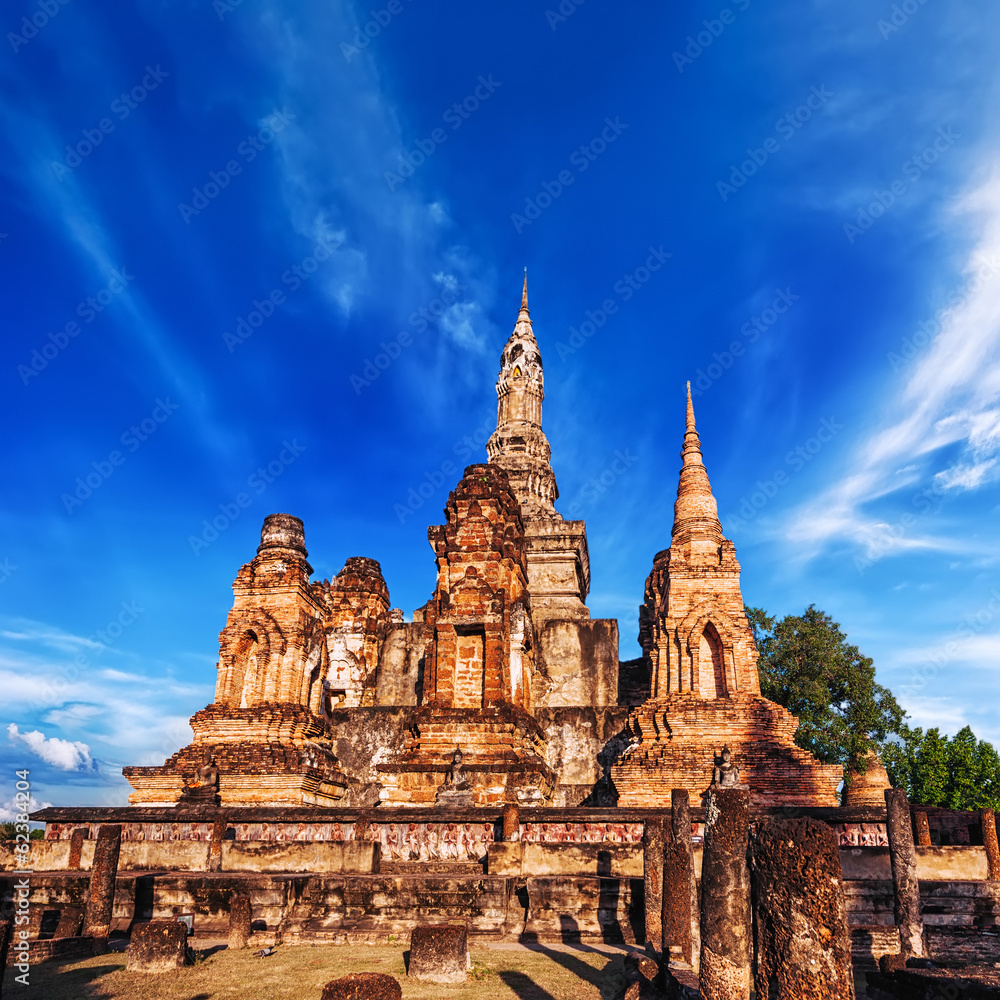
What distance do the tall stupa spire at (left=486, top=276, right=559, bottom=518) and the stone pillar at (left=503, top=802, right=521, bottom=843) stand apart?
16.9m

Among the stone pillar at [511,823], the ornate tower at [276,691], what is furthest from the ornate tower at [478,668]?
the stone pillar at [511,823]

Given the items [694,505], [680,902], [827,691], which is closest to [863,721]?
[827,691]

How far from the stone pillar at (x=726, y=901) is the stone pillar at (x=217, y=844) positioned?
26.2 ft

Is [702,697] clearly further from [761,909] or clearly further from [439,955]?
[761,909]

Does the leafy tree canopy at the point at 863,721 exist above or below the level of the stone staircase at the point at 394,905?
above

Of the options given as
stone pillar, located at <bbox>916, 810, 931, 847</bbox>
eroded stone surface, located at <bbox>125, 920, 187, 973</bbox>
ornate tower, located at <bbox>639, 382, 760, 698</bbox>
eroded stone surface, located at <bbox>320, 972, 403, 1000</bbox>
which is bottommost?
eroded stone surface, located at <bbox>125, 920, 187, 973</bbox>

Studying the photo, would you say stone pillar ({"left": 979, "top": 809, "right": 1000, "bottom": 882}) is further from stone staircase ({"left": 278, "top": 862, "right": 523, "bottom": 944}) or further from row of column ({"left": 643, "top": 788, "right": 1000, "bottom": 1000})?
stone staircase ({"left": 278, "top": 862, "right": 523, "bottom": 944})

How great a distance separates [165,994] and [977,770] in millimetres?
31796

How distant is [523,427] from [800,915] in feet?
99.5

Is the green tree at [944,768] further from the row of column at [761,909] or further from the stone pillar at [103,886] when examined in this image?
the stone pillar at [103,886]

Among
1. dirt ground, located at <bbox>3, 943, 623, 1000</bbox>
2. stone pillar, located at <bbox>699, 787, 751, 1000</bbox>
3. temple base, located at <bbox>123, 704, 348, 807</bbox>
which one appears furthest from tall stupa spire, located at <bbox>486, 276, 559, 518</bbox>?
stone pillar, located at <bbox>699, 787, 751, 1000</bbox>

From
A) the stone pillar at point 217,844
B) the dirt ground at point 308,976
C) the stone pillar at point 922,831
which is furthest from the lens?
the stone pillar at point 922,831

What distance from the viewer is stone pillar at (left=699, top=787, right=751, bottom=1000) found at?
16.6 feet

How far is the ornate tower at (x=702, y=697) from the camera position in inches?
633
